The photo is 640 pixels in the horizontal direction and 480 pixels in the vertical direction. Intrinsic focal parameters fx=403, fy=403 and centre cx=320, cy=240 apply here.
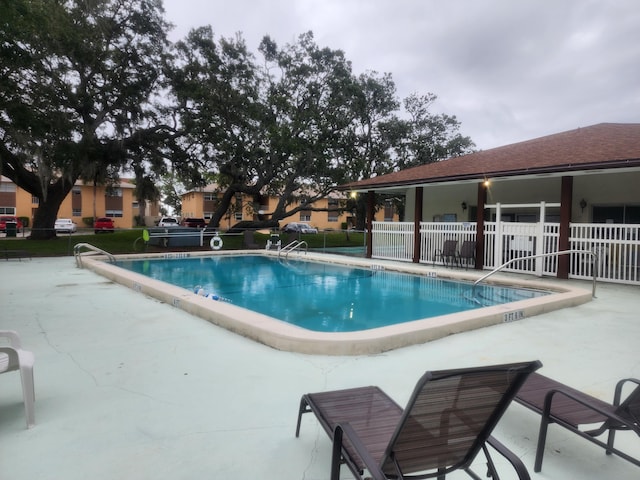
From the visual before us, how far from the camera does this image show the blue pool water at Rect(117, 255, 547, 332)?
769 centimetres

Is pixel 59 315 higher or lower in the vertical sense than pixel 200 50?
lower

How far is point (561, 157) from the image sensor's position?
1120 centimetres

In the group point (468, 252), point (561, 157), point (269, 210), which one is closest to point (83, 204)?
point (269, 210)

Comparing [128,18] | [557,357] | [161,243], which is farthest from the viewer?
[161,243]

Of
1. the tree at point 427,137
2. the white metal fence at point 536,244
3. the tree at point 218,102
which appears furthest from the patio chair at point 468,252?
the tree at point 427,137

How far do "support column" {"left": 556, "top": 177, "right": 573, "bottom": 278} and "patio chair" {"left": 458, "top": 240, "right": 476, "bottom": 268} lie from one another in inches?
93.9

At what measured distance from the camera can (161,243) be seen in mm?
20656

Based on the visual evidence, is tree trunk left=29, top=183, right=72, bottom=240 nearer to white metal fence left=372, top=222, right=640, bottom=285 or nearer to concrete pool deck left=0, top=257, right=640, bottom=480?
concrete pool deck left=0, top=257, right=640, bottom=480

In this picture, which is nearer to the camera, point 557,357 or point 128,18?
point 557,357

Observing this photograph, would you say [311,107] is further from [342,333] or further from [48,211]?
[342,333]

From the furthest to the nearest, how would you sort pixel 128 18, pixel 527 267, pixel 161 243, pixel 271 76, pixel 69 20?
pixel 271 76 → pixel 161 243 → pixel 128 18 → pixel 69 20 → pixel 527 267

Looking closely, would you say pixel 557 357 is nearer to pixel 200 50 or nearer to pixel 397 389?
pixel 397 389

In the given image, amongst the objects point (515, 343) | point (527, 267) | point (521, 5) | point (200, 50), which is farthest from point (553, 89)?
point (515, 343)

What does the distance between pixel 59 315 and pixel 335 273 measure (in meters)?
8.22
